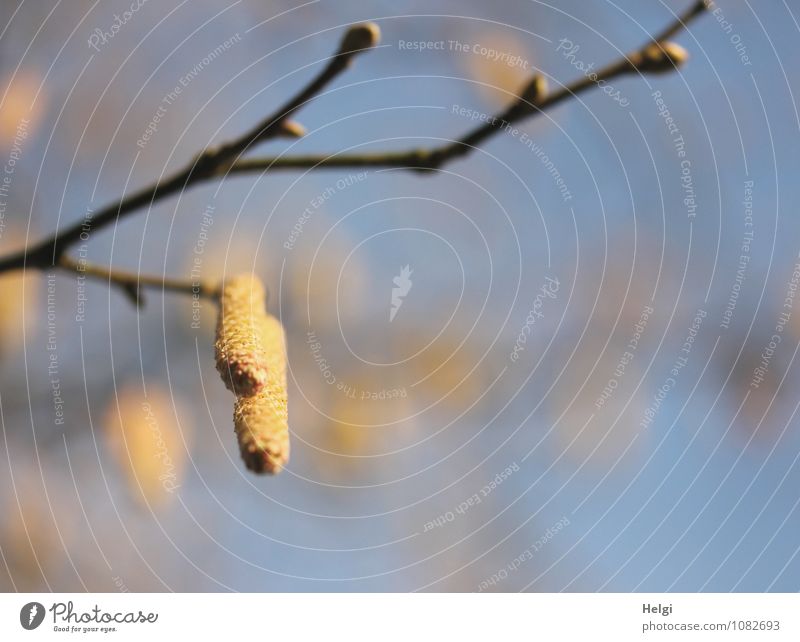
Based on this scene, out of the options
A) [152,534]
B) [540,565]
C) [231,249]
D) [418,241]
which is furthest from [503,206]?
[152,534]

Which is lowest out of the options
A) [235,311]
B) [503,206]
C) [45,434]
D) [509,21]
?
[45,434]

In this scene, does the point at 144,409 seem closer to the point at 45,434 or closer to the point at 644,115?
the point at 45,434

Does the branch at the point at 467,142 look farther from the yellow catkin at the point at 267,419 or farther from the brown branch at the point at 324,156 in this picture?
the yellow catkin at the point at 267,419
